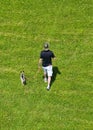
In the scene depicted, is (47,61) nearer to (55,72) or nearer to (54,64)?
(55,72)

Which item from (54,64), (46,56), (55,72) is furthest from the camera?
(54,64)

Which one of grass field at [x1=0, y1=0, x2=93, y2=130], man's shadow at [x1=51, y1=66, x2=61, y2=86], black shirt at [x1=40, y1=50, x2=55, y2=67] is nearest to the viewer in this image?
grass field at [x1=0, y1=0, x2=93, y2=130]

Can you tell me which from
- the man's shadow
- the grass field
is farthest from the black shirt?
the grass field

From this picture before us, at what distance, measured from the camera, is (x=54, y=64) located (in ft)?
79.0

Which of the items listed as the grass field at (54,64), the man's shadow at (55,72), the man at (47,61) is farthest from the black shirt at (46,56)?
the grass field at (54,64)

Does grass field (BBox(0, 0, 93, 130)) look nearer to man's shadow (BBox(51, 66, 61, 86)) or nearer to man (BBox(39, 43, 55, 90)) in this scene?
man's shadow (BBox(51, 66, 61, 86))

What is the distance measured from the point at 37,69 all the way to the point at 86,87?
9.47 ft

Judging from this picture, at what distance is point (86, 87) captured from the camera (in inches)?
895

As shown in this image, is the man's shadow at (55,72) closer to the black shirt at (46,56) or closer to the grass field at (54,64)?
the grass field at (54,64)

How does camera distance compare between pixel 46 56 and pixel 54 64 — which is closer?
pixel 46 56

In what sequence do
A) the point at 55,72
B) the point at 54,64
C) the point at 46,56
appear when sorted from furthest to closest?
1. the point at 54,64
2. the point at 55,72
3. the point at 46,56

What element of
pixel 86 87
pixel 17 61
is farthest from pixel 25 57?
pixel 86 87

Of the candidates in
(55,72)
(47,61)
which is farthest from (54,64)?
(47,61)

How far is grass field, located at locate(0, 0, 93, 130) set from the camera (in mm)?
21516
